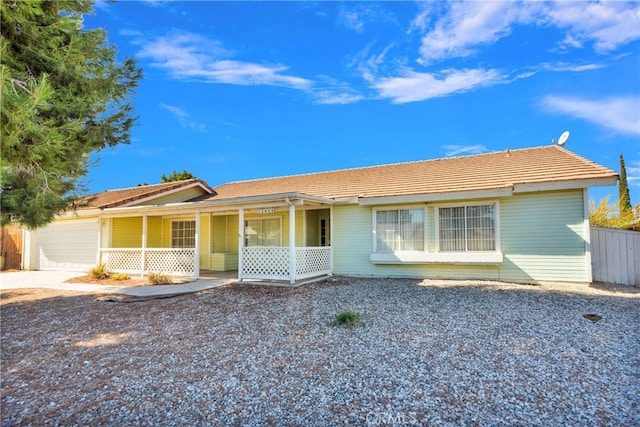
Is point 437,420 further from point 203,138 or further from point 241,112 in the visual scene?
point 203,138

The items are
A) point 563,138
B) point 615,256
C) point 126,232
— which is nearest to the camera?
point 615,256

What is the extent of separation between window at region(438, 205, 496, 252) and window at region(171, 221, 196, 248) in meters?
11.3

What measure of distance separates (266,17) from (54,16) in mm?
5834

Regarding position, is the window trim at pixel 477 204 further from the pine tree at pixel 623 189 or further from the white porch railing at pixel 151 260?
the pine tree at pixel 623 189

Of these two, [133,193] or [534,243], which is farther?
[133,193]

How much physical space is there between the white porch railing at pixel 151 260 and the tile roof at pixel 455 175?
15.6 feet

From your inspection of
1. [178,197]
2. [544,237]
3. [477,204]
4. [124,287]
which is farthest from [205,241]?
[544,237]

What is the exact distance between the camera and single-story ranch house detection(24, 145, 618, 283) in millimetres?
9672

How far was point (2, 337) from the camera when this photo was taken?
593cm

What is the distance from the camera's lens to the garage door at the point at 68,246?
50.6ft

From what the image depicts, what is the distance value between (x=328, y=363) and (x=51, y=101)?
6.34 meters

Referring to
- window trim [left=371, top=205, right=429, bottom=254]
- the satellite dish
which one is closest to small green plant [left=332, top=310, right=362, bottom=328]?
window trim [left=371, top=205, right=429, bottom=254]

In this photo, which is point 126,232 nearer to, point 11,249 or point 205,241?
point 205,241

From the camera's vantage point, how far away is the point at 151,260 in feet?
43.9
